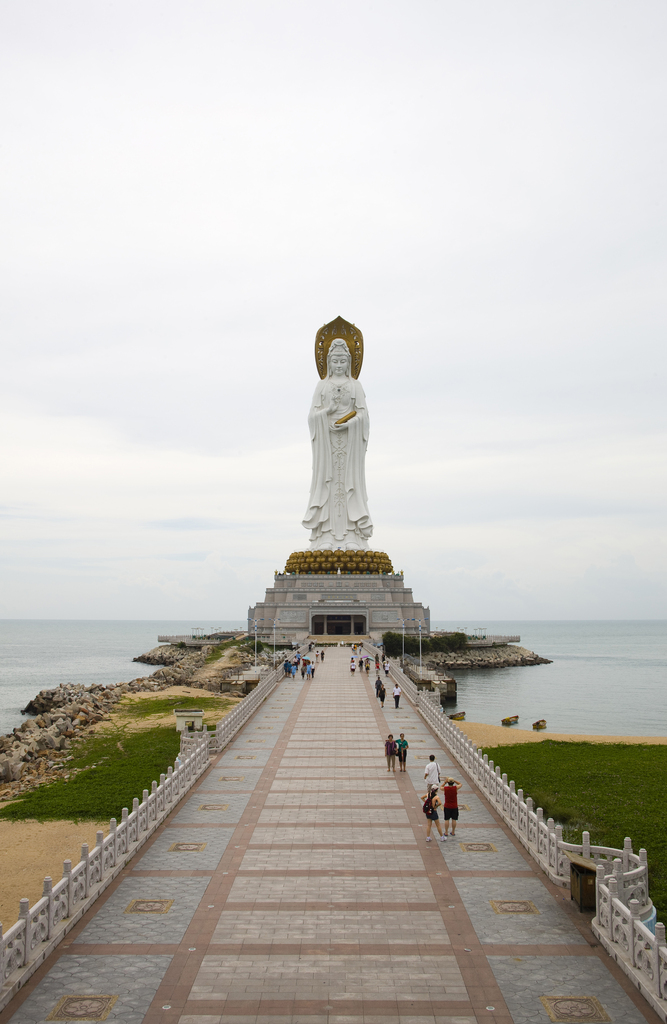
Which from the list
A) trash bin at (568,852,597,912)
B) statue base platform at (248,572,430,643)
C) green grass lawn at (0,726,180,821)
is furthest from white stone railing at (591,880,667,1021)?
statue base platform at (248,572,430,643)

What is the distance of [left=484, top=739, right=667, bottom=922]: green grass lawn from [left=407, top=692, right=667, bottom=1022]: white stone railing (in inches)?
50.9

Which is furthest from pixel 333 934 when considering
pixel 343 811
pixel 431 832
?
pixel 343 811

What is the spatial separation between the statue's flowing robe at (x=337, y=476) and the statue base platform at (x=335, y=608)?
14.1 feet

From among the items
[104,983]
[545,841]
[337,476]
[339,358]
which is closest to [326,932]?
[104,983]

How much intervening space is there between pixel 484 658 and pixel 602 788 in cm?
4181

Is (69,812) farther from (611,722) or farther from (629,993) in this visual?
(611,722)

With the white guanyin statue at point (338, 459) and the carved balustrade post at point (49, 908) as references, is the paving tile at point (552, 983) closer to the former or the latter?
the carved balustrade post at point (49, 908)

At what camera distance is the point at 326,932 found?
814 cm

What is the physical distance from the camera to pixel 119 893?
9.22m

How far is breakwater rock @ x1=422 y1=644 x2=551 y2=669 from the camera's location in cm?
5312

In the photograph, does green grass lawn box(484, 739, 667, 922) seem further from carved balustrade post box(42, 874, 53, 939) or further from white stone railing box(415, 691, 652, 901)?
carved balustrade post box(42, 874, 53, 939)

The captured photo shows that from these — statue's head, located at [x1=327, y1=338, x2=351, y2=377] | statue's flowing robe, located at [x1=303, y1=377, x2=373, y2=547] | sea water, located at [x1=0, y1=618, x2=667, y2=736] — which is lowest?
sea water, located at [x1=0, y1=618, x2=667, y2=736]

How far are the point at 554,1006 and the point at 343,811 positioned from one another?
6.36 meters

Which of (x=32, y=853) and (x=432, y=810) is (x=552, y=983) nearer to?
(x=432, y=810)
